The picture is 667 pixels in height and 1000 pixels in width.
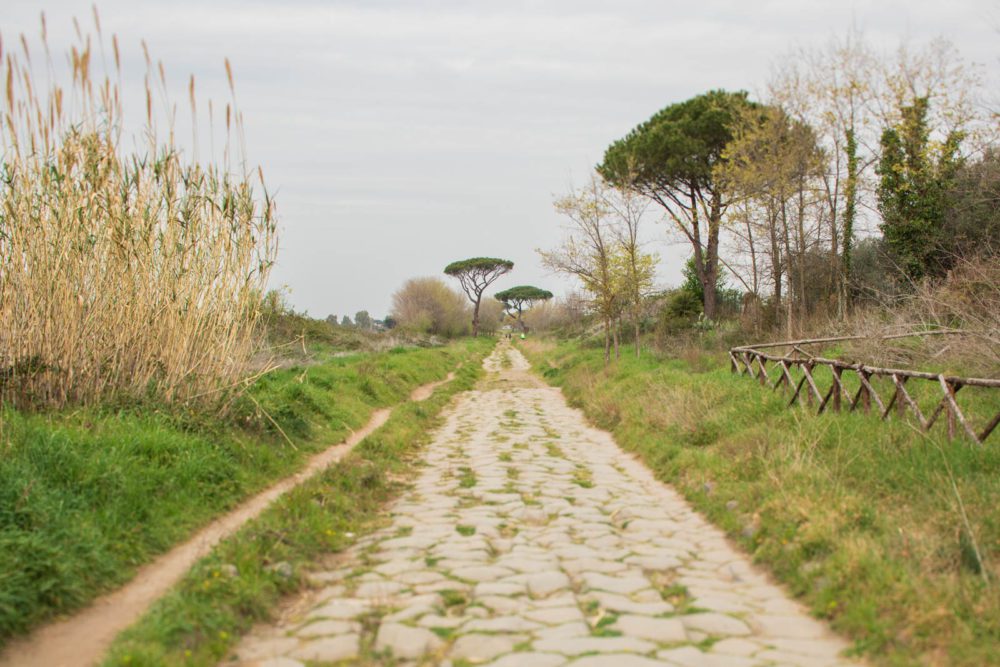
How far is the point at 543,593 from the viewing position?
5.18 m

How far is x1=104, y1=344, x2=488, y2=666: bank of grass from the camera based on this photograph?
13.9 feet

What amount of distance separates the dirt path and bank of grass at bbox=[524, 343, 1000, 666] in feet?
13.7

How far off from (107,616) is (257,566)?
938 mm

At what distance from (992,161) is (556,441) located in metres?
16.0

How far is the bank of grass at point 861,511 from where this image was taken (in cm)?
425

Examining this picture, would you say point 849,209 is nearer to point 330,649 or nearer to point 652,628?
point 652,628

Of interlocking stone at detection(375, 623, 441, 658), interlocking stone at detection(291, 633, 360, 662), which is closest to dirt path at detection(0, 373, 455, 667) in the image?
interlocking stone at detection(291, 633, 360, 662)

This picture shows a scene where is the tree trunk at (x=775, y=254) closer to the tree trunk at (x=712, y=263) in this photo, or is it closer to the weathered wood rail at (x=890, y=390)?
the tree trunk at (x=712, y=263)

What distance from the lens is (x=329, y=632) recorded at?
14.8ft

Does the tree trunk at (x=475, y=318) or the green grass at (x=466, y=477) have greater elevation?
the tree trunk at (x=475, y=318)

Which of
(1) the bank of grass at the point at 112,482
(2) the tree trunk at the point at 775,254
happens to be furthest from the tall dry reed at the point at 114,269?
(2) the tree trunk at the point at 775,254

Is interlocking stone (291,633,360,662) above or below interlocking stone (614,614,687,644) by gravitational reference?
above

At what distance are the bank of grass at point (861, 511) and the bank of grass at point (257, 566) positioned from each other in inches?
132

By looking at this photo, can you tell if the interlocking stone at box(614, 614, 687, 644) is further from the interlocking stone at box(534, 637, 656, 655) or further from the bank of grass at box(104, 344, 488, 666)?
the bank of grass at box(104, 344, 488, 666)
